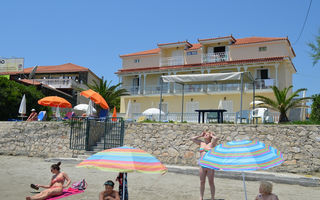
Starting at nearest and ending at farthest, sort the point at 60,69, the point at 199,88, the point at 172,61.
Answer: the point at 199,88 → the point at 172,61 → the point at 60,69

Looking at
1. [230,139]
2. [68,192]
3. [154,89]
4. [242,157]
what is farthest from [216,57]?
[242,157]

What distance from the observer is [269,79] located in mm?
25109

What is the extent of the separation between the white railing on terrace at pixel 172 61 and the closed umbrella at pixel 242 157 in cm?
2651

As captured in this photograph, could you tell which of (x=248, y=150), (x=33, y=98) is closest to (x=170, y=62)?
(x=33, y=98)

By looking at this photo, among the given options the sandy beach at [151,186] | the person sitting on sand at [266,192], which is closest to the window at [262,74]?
the sandy beach at [151,186]

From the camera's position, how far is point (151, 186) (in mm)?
8289

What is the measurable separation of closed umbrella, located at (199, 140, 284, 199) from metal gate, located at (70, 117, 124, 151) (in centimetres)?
936

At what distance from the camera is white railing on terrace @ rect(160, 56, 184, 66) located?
3103 centimetres

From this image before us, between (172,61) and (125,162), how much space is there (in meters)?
27.5

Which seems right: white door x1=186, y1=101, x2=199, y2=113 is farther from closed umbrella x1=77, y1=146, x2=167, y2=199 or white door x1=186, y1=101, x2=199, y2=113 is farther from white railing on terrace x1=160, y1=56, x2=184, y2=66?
closed umbrella x1=77, y1=146, x2=167, y2=199

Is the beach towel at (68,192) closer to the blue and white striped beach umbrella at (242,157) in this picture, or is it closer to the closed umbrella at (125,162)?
the closed umbrella at (125,162)

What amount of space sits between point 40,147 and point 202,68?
1729cm

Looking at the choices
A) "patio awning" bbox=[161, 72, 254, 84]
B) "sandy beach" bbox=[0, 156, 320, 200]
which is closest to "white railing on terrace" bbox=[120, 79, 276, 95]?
"patio awning" bbox=[161, 72, 254, 84]

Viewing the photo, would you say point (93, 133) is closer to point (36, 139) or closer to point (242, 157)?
point (36, 139)
